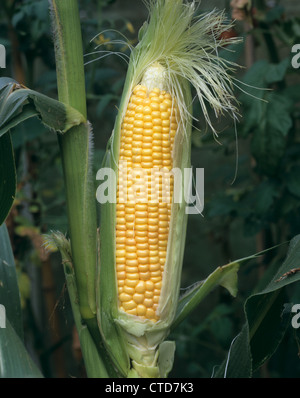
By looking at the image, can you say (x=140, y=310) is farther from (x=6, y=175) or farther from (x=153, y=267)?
(x=6, y=175)

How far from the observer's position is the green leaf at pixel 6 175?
2.43 feet

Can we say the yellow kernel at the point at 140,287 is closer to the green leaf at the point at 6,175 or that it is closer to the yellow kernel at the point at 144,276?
the yellow kernel at the point at 144,276

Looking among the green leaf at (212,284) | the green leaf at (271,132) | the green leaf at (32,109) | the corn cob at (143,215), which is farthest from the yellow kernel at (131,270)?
the green leaf at (271,132)

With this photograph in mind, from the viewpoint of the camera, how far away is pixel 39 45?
144 centimetres

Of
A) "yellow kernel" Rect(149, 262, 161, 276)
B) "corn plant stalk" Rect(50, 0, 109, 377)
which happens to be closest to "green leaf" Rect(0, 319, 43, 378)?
"corn plant stalk" Rect(50, 0, 109, 377)

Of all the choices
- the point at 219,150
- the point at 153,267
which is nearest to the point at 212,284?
the point at 153,267

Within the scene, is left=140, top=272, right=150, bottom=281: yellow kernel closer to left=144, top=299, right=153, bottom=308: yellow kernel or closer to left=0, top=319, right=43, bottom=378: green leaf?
left=144, top=299, right=153, bottom=308: yellow kernel

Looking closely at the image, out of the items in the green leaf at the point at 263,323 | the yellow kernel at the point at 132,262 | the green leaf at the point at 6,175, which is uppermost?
the green leaf at the point at 6,175

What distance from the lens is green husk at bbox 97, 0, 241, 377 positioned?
2.56 ft

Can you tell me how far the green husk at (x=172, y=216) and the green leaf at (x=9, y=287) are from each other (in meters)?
0.17

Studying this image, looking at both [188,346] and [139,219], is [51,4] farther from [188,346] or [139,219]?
[188,346]

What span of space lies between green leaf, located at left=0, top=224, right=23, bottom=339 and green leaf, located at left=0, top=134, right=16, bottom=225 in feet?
0.54

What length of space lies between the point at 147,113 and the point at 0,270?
1.17ft

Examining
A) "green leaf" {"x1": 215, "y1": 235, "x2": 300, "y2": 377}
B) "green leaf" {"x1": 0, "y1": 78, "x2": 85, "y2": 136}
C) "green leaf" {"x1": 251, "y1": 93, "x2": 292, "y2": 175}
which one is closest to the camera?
"green leaf" {"x1": 0, "y1": 78, "x2": 85, "y2": 136}
